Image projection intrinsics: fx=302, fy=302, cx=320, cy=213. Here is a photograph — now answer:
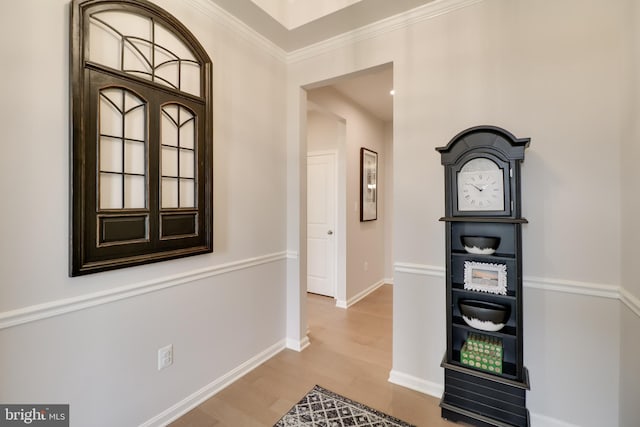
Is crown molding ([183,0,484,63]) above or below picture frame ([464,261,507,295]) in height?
above

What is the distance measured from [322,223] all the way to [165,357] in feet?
9.37

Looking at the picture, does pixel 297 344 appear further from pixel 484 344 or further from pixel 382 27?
pixel 382 27

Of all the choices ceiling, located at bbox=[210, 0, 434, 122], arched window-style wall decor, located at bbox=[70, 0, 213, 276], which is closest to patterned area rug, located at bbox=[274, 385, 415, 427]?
arched window-style wall decor, located at bbox=[70, 0, 213, 276]

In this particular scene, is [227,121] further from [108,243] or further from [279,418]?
[279,418]

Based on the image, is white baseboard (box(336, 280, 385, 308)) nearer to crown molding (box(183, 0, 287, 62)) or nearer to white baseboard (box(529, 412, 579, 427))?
white baseboard (box(529, 412, 579, 427))

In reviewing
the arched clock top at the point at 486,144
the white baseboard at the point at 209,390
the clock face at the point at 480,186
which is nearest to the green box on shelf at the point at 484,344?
the clock face at the point at 480,186

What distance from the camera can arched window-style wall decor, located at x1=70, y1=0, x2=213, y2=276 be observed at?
1.41 meters

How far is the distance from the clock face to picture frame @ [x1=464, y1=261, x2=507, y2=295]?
0.34m

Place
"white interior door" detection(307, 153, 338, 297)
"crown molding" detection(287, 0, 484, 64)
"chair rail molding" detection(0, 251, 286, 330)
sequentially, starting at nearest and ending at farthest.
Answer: "chair rail molding" detection(0, 251, 286, 330), "crown molding" detection(287, 0, 484, 64), "white interior door" detection(307, 153, 338, 297)

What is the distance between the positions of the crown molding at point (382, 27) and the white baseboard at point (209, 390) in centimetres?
260

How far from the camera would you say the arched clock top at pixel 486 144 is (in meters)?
1.61

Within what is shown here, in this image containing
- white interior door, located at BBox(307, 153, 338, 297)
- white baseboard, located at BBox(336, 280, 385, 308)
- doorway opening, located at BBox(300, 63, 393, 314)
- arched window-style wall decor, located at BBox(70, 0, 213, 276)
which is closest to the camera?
arched window-style wall decor, located at BBox(70, 0, 213, 276)

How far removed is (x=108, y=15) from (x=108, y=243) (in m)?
1.15

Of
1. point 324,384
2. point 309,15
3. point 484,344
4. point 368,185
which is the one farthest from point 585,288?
point 368,185
